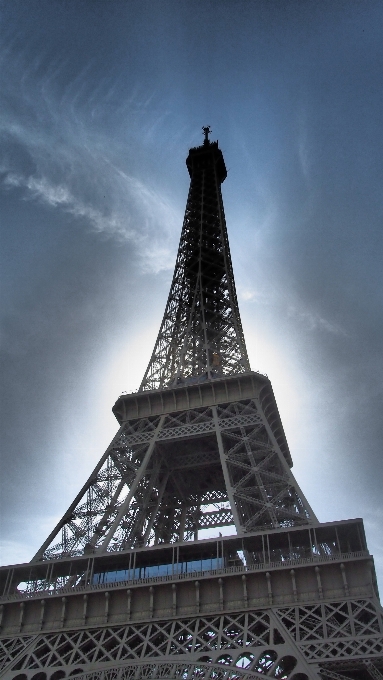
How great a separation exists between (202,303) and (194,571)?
2837 cm

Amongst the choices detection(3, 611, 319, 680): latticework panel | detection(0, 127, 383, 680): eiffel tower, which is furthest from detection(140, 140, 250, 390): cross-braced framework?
detection(3, 611, 319, 680): latticework panel

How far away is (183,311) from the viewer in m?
57.6

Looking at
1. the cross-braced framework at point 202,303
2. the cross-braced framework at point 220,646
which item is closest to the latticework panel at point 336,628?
the cross-braced framework at point 220,646

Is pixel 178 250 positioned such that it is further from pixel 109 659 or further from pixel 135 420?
pixel 109 659

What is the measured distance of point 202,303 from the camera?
56.3m

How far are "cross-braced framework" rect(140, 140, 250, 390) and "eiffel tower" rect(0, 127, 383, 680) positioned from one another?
257cm

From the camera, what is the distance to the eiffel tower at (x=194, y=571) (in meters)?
27.2

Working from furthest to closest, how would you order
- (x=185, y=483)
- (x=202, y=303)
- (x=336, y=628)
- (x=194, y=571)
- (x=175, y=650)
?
(x=202, y=303), (x=185, y=483), (x=194, y=571), (x=175, y=650), (x=336, y=628)

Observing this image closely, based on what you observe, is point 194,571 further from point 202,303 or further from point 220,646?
point 202,303

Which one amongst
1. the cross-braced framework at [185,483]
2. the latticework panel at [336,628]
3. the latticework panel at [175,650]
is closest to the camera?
the latticework panel at [336,628]

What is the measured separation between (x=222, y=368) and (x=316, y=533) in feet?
65.0

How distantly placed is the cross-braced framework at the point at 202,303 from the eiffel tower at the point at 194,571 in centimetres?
257

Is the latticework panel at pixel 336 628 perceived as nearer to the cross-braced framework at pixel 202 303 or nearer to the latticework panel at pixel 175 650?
the latticework panel at pixel 175 650

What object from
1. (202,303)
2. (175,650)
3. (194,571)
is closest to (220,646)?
(175,650)
